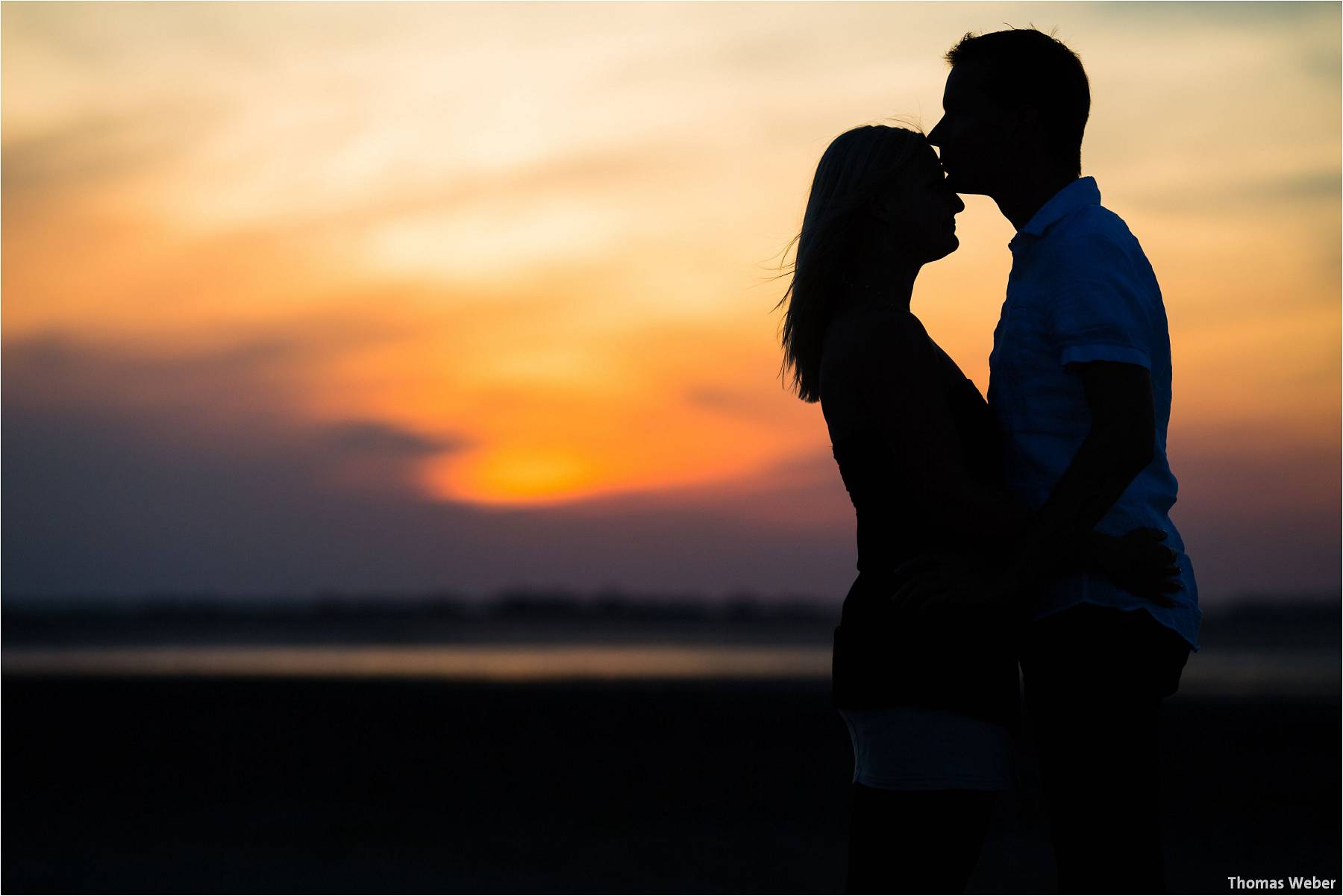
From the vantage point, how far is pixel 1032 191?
9.14ft

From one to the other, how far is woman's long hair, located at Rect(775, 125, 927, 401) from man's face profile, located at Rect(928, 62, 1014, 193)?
0.25ft

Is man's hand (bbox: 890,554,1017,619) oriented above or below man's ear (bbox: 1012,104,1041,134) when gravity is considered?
below

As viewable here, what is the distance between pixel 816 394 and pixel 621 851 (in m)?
6.20

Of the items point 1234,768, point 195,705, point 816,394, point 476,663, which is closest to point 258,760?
point 195,705

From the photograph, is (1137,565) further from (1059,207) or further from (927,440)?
(1059,207)

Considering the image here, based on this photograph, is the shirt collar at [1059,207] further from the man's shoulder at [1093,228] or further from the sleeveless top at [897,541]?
the sleeveless top at [897,541]

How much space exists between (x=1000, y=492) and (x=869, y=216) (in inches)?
26.9

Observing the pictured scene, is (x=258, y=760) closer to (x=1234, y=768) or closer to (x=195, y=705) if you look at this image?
(x=195, y=705)

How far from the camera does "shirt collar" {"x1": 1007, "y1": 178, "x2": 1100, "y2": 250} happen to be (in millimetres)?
2666

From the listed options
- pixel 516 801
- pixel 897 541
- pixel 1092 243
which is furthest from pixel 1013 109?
pixel 516 801

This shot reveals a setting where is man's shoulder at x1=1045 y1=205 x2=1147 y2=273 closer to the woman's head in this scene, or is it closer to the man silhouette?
the man silhouette

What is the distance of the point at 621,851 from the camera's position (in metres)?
8.45

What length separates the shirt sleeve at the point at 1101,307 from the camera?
2.44 meters

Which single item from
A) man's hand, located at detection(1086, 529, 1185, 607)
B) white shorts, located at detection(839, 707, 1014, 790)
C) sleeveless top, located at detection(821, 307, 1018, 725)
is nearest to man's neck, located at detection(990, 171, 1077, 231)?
sleeveless top, located at detection(821, 307, 1018, 725)
